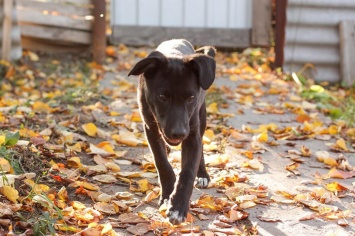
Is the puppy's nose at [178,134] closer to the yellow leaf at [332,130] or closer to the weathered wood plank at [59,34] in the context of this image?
the yellow leaf at [332,130]

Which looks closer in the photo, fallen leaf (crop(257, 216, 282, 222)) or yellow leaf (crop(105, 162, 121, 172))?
fallen leaf (crop(257, 216, 282, 222))

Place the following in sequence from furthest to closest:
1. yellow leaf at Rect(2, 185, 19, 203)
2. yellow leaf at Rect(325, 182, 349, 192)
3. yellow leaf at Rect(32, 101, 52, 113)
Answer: yellow leaf at Rect(32, 101, 52, 113)
yellow leaf at Rect(325, 182, 349, 192)
yellow leaf at Rect(2, 185, 19, 203)

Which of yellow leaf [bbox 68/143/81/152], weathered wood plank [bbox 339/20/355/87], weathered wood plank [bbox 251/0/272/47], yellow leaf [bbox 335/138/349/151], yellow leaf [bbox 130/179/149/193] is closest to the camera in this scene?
yellow leaf [bbox 130/179/149/193]

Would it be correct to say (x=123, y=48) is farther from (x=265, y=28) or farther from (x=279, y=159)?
(x=279, y=159)

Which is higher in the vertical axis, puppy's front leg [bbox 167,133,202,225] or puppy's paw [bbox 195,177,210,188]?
puppy's front leg [bbox 167,133,202,225]

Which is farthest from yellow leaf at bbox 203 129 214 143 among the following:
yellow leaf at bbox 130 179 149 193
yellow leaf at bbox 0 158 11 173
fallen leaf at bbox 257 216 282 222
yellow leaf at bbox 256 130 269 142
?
yellow leaf at bbox 0 158 11 173

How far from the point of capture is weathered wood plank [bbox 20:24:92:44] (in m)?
9.94

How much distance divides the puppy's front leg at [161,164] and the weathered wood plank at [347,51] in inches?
216

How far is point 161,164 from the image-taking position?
4.64 m

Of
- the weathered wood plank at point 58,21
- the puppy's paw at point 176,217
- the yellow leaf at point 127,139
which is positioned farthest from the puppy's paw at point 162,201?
the weathered wood plank at point 58,21

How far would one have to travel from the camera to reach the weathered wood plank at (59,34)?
9.94 metres

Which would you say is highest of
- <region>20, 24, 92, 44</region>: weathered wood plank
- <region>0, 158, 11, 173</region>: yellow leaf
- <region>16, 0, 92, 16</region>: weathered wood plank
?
<region>16, 0, 92, 16</region>: weathered wood plank

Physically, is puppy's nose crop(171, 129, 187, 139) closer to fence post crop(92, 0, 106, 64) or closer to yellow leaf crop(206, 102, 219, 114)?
yellow leaf crop(206, 102, 219, 114)

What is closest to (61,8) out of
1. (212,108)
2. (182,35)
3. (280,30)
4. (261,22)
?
(182,35)
